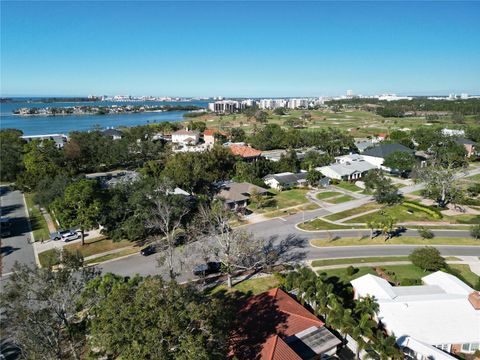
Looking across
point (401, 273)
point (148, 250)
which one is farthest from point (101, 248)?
point (401, 273)

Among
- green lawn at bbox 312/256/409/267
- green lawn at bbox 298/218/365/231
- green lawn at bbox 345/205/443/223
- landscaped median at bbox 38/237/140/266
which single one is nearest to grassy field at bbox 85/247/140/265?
landscaped median at bbox 38/237/140/266

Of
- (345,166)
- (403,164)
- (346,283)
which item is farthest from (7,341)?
(403,164)

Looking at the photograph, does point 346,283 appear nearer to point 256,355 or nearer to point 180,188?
point 256,355

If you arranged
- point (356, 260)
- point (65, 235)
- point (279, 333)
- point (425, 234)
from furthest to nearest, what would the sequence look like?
1. point (65, 235)
2. point (425, 234)
3. point (356, 260)
4. point (279, 333)

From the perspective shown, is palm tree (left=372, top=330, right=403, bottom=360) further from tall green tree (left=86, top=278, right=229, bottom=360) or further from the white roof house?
the white roof house

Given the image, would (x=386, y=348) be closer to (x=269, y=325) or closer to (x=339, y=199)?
(x=269, y=325)
